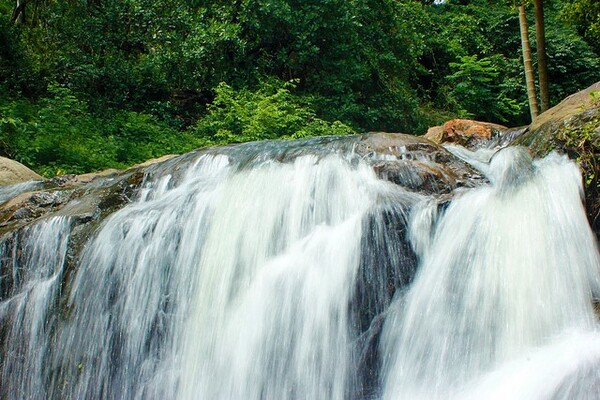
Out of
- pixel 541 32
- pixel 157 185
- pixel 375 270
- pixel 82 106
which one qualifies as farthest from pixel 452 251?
pixel 82 106

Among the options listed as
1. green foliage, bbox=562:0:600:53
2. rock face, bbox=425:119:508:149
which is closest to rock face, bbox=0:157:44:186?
rock face, bbox=425:119:508:149

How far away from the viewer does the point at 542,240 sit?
389cm

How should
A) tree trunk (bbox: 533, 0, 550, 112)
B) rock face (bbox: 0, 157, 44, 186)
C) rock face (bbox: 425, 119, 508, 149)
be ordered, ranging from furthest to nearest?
tree trunk (bbox: 533, 0, 550, 112) < rock face (bbox: 425, 119, 508, 149) < rock face (bbox: 0, 157, 44, 186)

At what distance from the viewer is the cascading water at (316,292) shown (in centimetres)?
359

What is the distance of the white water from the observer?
131 inches

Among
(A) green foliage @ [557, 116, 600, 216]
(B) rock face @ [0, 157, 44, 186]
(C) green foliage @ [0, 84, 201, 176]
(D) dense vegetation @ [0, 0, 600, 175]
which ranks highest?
(D) dense vegetation @ [0, 0, 600, 175]

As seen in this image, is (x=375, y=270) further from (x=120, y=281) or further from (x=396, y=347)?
(x=120, y=281)

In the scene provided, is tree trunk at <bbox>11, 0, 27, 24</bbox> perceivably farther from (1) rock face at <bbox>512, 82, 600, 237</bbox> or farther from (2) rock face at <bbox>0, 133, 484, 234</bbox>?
Result: (1) rock face at <bbox>512, 82, 600, 237</bbox>

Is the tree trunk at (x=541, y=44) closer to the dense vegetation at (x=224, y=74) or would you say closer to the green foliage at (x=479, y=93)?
the dense vegetation at (x=224, y=74)

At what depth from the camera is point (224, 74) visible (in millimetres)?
12680

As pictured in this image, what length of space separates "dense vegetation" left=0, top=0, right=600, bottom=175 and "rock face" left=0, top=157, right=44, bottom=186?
4.87 ft

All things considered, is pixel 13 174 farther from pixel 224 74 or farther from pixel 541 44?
pixel 541 44

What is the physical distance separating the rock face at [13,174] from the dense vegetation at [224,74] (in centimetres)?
148

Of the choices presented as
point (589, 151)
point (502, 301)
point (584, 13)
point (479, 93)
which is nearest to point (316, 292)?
point (502, 301)
